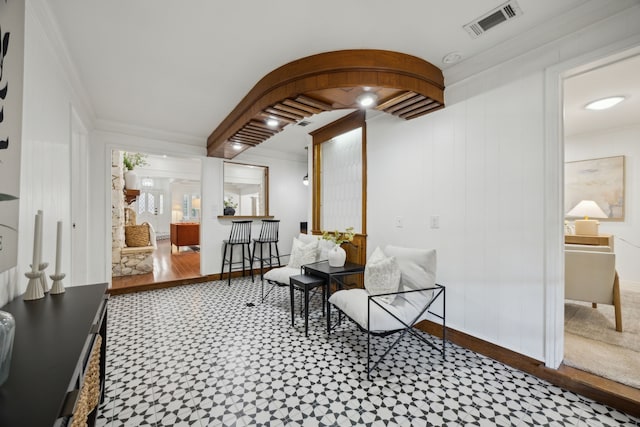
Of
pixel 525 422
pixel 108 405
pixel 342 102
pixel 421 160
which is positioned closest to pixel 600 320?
pixel 525 422

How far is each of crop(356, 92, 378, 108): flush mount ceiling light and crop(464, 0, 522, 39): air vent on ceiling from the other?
771 millimetres

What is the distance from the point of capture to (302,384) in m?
1.86

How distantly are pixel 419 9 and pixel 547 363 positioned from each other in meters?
2.61

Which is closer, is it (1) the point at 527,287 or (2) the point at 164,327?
(1) the point at 527,287

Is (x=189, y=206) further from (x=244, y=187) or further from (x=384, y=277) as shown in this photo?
(x=384, y=277)

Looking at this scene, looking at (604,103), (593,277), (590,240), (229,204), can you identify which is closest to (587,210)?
(590,240)

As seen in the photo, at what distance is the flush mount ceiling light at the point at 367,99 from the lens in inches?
88.8

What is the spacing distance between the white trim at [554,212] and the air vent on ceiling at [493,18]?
1.61 ft

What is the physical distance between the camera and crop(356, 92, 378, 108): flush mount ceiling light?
2256 millimetres

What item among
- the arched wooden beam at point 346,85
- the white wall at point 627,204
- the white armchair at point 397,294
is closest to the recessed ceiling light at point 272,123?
the arched wooden beam at point 346,85

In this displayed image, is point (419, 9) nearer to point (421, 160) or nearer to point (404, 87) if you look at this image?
point (404, 87)

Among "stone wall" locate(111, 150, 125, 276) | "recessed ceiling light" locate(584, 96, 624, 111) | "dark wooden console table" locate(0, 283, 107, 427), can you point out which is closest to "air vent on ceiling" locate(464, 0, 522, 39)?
"recessed ceiling light" locate(584, 96, 624, 111)

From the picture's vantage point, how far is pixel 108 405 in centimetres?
166

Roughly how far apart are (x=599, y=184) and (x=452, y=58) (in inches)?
145
